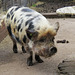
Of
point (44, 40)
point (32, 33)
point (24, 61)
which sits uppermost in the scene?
point (32, 33)

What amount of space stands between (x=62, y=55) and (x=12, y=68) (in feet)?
4.63

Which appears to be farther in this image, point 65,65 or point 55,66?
point 55,66

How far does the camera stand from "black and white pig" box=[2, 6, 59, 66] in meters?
4.57

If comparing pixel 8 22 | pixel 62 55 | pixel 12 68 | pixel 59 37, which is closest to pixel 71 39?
pixel 59 37

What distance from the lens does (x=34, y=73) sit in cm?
474

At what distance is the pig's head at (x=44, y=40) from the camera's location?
4.55 metres

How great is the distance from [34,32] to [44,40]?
0.79 ft

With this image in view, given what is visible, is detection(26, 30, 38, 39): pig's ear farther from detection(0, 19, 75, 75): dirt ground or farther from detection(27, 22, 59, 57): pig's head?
detection(0, 19, 75, 75): dirt ground

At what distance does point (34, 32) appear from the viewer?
4586 mm

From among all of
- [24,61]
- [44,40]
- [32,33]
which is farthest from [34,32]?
[24,61]

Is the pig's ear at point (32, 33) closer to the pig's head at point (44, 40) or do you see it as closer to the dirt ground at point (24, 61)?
the pig's head at point (44, 40)

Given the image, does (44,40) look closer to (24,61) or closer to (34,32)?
(34,32)

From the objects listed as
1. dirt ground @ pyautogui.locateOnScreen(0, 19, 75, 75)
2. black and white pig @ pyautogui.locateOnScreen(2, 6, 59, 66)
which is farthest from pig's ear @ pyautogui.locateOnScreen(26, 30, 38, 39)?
dirt ground @ pyautogui.locateOnScreen(0, 19, 75, 75)

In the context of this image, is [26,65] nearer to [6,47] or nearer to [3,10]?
[6,47]
